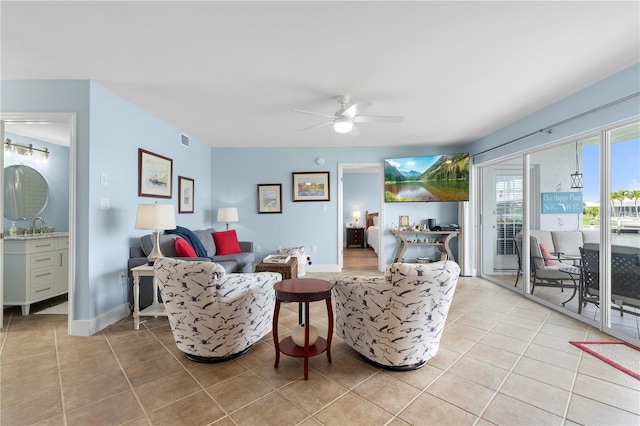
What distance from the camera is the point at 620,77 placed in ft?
8.25

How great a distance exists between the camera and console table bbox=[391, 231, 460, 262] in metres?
5.24

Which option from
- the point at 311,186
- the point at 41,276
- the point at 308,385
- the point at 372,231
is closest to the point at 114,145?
the point at 41,276

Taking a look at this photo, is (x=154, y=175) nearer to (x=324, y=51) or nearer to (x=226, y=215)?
(x=226, y=215)

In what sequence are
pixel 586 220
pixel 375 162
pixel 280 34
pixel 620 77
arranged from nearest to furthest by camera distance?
pixel 280 34 < pixel 620 77 < pixel 586 220 < pixel 375 162

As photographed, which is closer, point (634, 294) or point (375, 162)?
point (634, 294)

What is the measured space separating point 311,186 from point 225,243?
2.02 metres

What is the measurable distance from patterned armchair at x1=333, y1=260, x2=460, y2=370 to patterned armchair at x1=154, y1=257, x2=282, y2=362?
2.35 feet

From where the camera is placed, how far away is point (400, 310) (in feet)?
6.12

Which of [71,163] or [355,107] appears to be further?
[355,107]

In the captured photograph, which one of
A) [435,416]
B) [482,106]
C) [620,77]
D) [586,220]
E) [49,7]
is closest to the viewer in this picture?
[435,416]

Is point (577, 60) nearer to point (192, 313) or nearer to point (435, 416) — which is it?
point (435, 416)

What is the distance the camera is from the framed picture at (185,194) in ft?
14.4

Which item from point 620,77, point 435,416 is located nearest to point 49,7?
point 435,416

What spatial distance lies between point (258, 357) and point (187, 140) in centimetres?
380
